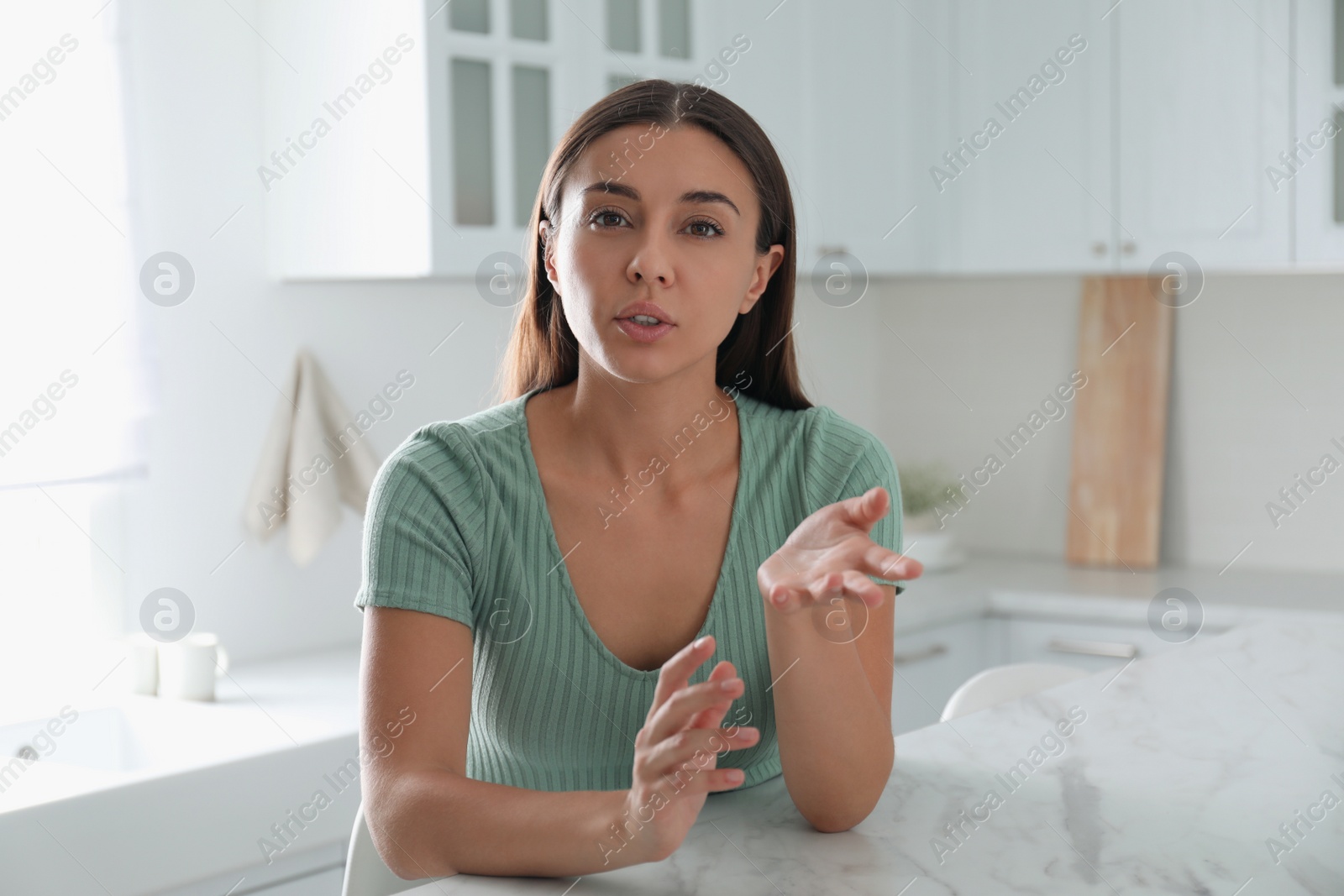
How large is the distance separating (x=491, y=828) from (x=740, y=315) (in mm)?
618

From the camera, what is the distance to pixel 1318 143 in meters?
2.42

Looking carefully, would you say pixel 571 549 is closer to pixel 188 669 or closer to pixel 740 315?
pixel 740 315

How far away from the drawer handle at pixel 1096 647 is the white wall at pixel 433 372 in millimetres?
518

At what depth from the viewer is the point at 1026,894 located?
785mm

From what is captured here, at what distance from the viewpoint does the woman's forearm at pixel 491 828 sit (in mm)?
810

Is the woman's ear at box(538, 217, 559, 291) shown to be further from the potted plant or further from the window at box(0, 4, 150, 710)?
the potted plant

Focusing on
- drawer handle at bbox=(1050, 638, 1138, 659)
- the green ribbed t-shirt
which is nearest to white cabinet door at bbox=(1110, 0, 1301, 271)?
drawer handle at bbox=(1050, 638, 1138, 659)

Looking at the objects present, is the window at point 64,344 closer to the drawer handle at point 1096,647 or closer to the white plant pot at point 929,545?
the white plant pot at point 929,545

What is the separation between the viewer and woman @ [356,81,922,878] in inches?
35.9

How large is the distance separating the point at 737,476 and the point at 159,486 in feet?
4.29

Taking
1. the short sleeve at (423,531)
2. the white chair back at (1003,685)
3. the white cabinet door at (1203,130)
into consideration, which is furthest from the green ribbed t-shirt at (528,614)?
the white cabinet door at (1203,130)

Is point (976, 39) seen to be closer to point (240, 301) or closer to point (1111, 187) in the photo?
point (1111, 187)

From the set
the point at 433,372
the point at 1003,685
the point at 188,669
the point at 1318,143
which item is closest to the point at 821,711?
the point at 1003,685

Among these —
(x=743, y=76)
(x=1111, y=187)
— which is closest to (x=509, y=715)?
(x=743, y=76)
